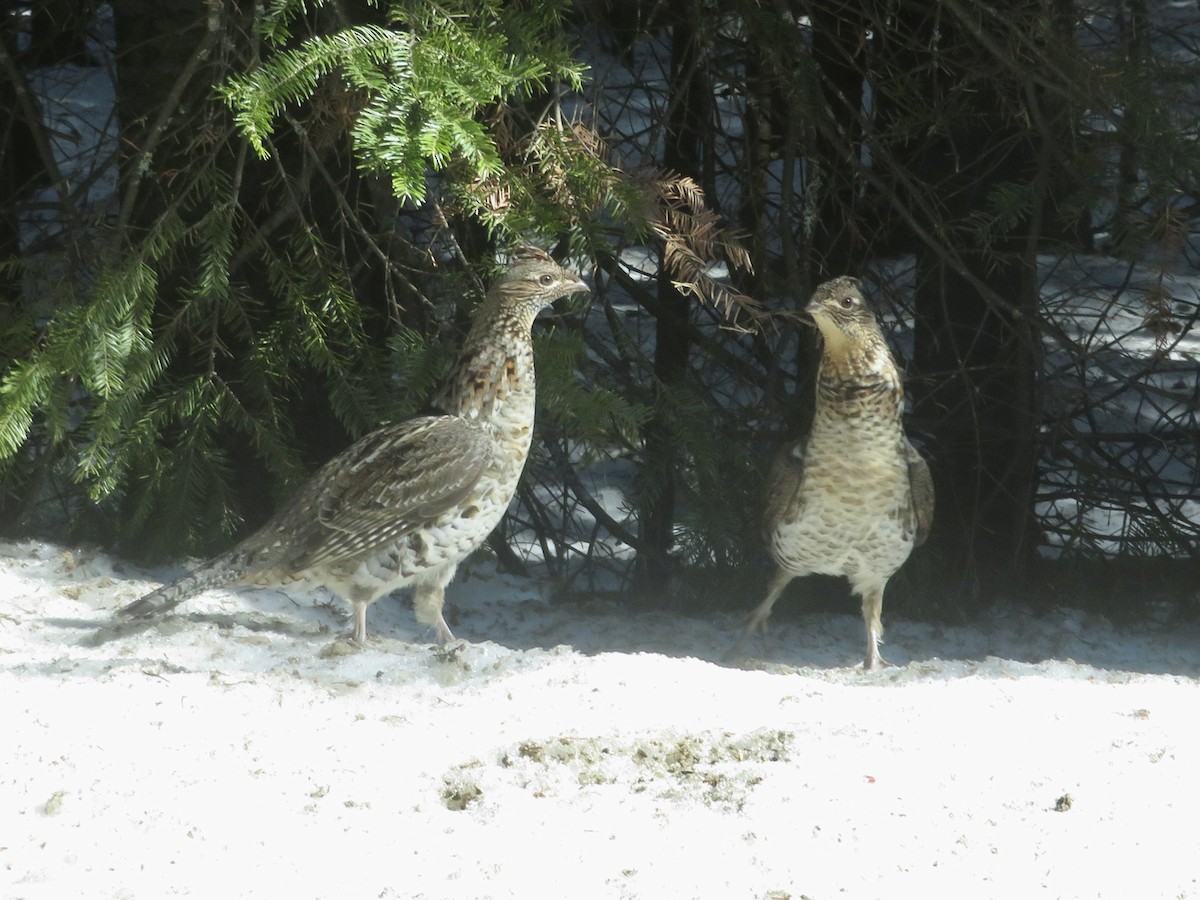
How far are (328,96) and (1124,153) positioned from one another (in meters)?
3.04

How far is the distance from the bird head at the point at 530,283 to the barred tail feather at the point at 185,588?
140 cm

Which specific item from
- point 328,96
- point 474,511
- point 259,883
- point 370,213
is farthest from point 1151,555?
point 259,883

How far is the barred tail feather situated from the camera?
4871 millimetres

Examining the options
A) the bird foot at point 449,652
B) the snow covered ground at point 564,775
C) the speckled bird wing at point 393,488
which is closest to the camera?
the snow covered ground at point 564,775

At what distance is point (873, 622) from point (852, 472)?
0.73m

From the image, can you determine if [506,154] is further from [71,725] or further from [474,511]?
[71,725]

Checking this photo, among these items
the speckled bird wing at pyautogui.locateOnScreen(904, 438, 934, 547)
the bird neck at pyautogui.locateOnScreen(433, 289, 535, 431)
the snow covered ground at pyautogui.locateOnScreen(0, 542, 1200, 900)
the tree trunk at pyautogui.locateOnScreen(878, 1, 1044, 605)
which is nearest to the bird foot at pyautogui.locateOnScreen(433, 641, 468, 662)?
the snow covered ground at pyautogui.locateOnScreen(0, 542, 1200, 900)

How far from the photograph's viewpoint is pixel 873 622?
5.79m

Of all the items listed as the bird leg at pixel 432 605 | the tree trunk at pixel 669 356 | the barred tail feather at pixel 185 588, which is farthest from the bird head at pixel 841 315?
the barred tail feather at pixel 185 588

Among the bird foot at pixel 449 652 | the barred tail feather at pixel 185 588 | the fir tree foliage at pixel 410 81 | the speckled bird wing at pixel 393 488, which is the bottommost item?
the bird foot at pixel 449 652

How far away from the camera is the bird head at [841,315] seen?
17.2 ft

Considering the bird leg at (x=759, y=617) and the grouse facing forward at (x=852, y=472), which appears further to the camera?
the bird leg at (x=759, y=617)

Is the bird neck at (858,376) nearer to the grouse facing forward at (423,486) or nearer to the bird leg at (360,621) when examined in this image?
the grouse facing forward at (423,486)

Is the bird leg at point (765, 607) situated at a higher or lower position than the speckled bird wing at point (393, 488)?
lower
